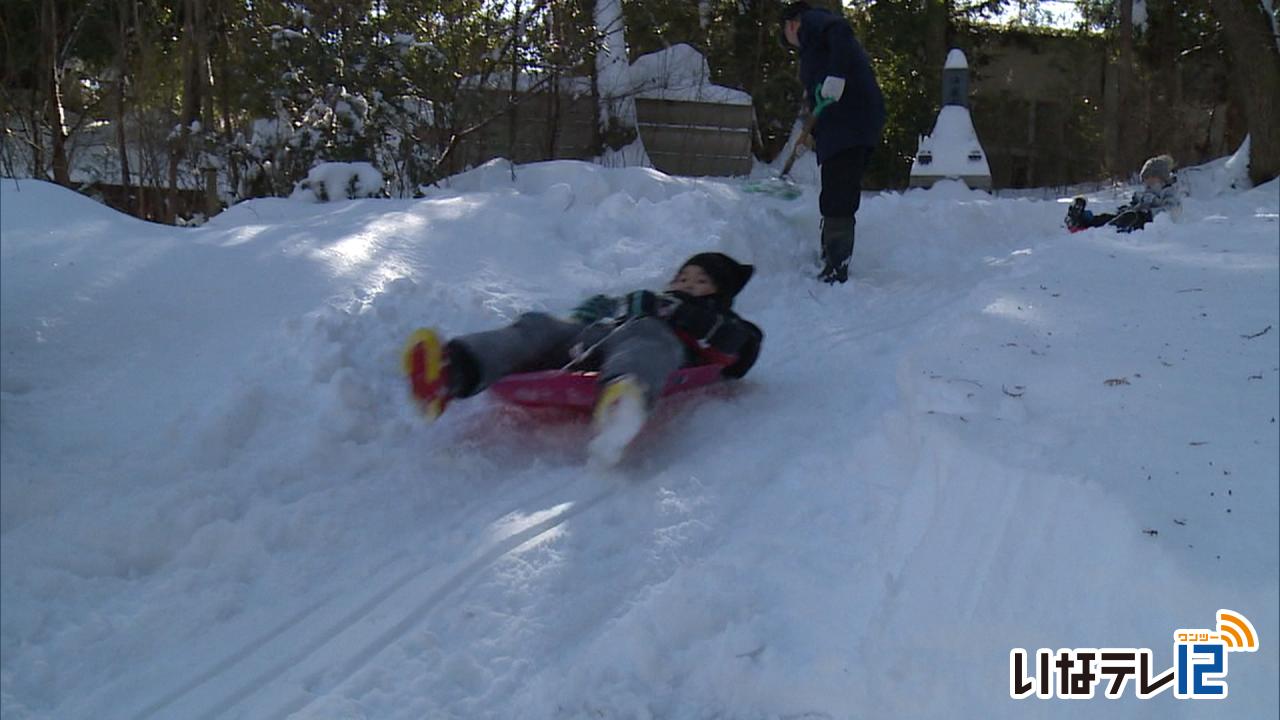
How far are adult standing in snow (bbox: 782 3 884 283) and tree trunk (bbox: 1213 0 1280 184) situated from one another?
20.0 feet

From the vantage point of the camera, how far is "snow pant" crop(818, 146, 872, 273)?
591 centimetres

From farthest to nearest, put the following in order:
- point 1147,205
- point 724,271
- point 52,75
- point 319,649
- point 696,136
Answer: point 696,136 < point 52,75 < point 1147,205 < point 724,271 < point 319,649

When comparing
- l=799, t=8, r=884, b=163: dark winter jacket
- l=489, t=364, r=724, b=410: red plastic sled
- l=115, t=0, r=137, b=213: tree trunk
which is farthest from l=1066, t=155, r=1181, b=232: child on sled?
l=115, t=0, r=137, b=213: tree trunk

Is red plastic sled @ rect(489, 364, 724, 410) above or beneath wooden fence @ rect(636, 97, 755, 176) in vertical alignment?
beneath

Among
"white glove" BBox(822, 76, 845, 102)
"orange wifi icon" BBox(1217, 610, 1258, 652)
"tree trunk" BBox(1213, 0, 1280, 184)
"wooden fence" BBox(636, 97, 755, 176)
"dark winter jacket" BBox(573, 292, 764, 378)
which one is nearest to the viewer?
"orange wifi icon" BBox(1217, 610, 1258, 652)

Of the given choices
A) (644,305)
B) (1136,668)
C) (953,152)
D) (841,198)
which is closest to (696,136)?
(953,152)

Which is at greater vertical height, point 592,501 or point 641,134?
point 641,134

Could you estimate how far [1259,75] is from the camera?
9945 millimetres

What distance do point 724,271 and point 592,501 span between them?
1.36m

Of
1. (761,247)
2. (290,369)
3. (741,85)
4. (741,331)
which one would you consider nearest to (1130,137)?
(741,85)

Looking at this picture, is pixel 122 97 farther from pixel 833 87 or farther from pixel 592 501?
pixel 592 501

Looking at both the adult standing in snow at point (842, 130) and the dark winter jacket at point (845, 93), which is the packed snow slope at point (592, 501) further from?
the dark winter jacket at point (845, 93)

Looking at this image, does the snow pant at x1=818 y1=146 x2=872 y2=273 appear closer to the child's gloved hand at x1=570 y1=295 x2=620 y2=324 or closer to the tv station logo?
the child's gloved hand at x1=570 y1=295 x2=620 y2=324

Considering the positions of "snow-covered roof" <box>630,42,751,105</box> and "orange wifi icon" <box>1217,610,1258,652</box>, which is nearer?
"orange wifi icon" <box>1217,610,1258,652</box>
